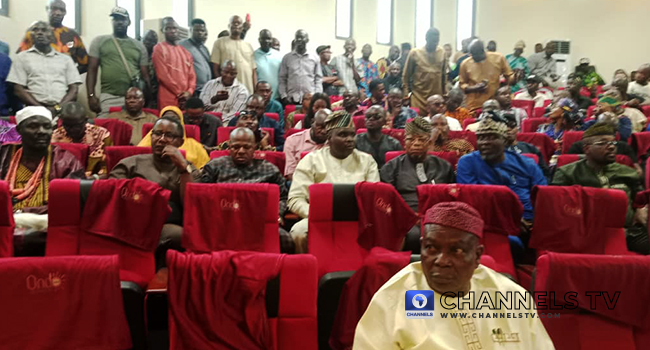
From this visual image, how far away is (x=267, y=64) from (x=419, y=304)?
22.3ft

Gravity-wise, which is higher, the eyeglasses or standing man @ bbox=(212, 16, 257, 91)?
standing man @ bbox=(212, 16, 257, 91)

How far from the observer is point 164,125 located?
12.3 feet

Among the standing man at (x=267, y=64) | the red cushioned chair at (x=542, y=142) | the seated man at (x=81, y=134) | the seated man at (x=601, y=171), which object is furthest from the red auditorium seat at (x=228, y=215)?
the standing man at (x=267, y=64)

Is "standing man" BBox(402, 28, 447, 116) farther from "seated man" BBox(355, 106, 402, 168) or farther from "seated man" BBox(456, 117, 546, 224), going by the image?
"seated man" BBox(456, 117, 546, 224)

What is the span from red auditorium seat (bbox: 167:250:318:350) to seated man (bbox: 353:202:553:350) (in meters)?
0.48

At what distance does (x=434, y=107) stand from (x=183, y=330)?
16.4 feet

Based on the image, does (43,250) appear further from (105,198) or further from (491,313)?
(491,313)

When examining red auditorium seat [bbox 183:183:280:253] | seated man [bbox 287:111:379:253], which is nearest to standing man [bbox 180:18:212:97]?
seated man [bbox 287:111:379:253]

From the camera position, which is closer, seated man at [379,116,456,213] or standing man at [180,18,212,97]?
seated man at [379,116,456,213]

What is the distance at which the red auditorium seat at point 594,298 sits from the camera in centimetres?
210

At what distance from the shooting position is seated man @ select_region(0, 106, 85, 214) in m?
3.61

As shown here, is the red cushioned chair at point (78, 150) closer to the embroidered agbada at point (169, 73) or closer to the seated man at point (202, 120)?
the seated man at point (202, 120)

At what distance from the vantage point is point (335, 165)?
387 cm

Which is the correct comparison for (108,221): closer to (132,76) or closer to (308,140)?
(308,140)
